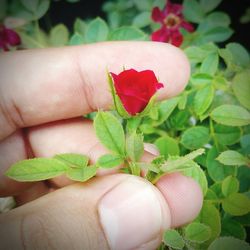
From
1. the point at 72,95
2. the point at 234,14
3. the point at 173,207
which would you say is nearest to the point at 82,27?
the point at 72,95

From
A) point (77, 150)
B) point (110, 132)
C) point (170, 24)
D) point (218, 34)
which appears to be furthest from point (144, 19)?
point (110, 132)

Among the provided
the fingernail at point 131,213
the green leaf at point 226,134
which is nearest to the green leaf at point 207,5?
the green leaf at point 226,134

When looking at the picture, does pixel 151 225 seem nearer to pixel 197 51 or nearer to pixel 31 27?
pixel 197 51

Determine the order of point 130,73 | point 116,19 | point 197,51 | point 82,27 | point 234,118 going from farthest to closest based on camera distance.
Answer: point 116,19
point 82,27
point 197,51
point 234,118
point 130,73

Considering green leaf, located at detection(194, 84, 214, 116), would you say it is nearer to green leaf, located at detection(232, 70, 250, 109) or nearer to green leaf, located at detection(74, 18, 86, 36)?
green leaf, located at detection(232, 70, 250, 109)

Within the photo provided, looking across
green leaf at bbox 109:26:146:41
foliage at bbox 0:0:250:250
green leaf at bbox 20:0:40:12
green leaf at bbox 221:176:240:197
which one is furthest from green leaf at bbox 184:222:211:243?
green leaf at bbox 20:0:40:12
